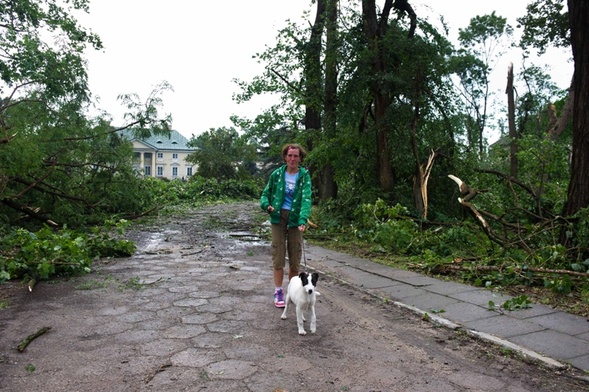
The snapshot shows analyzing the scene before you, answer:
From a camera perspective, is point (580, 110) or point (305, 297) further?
point (580, 110)

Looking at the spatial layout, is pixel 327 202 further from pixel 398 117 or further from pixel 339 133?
pixel 398 117

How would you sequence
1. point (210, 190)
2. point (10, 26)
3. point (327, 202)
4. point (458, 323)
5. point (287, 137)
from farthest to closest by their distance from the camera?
point (210, 190), point (287, 137), point (327, 202), point (10, 26), point (458, 323)

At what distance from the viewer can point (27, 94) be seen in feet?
36.1

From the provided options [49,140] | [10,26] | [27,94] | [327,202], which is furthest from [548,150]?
[10,26]

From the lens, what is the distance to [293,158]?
5.12 m

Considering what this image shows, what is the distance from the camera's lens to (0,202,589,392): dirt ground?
3.29 m

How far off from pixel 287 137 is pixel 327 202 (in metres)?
8.46

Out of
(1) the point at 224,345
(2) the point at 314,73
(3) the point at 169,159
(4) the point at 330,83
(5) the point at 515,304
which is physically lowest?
(1) the point at 224,345

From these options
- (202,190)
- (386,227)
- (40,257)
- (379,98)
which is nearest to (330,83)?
(379,98)

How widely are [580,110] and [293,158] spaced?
180 inches

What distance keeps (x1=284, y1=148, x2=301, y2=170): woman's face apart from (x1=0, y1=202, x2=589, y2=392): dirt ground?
1664mm

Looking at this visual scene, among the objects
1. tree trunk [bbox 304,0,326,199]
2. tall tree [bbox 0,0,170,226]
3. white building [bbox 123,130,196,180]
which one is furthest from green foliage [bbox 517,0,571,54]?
white building [bbox 123,130,196,180]

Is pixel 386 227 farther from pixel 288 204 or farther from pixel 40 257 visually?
pixel 40 257

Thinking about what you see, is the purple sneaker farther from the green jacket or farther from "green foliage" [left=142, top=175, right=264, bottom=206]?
"green foliage" [left=142, top=175, right=264, bottom=206]
